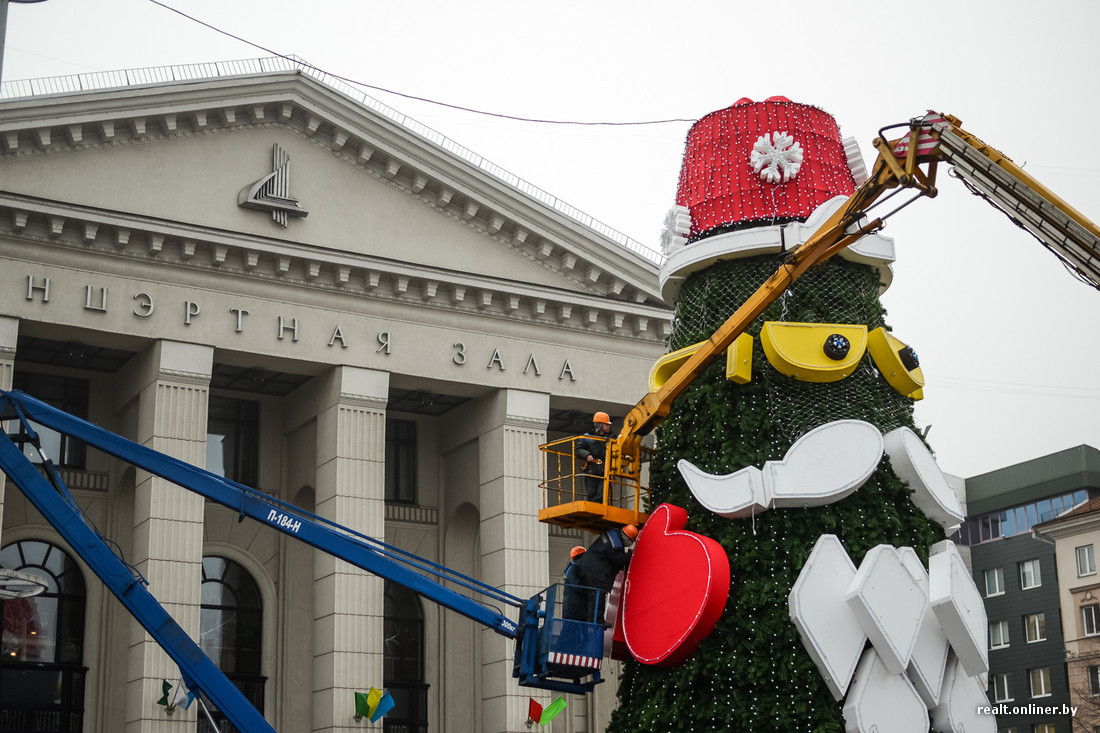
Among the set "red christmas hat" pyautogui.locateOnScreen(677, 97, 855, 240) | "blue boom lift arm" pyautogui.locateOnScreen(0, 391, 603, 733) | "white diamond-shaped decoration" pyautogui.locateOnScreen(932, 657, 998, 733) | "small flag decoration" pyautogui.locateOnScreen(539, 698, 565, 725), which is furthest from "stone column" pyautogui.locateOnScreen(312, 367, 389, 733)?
"white diamond-shaped decoration" pyautogui.locateOnScreen(932, 657, 998, 733)

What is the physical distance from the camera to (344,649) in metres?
33.2

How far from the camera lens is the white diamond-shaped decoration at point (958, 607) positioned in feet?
54.3

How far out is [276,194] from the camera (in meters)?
35.6

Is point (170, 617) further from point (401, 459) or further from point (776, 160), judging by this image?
point (401, 459)

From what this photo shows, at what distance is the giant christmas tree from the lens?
638 inches

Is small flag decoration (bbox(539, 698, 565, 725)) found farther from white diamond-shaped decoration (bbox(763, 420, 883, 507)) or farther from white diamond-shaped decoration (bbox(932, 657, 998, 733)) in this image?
white diamond-shaped decoration (bbox(763, 420, 883, 507))

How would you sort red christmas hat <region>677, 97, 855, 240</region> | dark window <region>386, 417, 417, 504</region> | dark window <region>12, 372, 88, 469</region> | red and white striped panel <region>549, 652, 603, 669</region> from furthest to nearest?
dark window <region>386, 417, 417, 504</region>, dark window <region>12, 372, 88, 469</region>, red christmas hat <region>677, 97, 855, 240</region>, red and white striped panel <region>549, 652, 603, 669</region>

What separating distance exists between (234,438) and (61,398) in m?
4.70

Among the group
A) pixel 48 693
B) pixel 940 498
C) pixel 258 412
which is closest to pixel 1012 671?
pixel 258 412

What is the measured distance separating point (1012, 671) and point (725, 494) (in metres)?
53.0

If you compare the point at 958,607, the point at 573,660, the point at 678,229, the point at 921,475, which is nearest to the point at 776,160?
the point at 678,229

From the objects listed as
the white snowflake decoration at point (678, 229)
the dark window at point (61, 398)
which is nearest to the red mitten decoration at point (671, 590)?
the white snowflake decoration at point (678, 229)

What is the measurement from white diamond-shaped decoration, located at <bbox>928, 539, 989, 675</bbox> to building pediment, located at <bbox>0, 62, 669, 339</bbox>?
21352 mm

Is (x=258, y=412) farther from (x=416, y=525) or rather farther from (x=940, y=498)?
(x=940, y=498)
